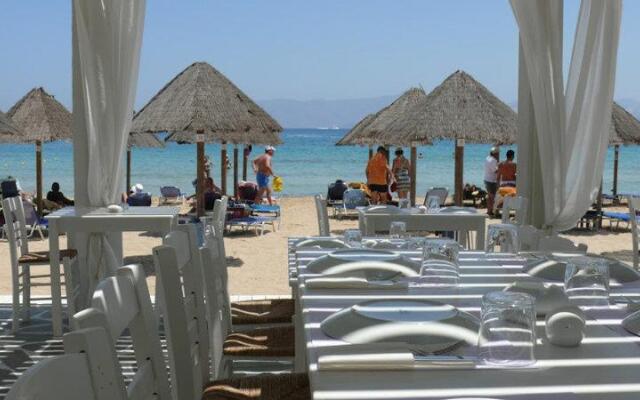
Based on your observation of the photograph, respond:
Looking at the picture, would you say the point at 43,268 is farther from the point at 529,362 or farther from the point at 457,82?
the point at 529,362

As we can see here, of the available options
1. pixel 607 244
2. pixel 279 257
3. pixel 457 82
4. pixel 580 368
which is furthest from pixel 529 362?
pixel 607 244

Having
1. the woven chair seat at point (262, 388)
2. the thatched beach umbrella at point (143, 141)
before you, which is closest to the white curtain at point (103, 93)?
the woven chair seat at point (262, 388)

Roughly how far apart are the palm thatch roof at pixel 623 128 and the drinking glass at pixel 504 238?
395 inches

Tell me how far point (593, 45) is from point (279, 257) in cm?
499

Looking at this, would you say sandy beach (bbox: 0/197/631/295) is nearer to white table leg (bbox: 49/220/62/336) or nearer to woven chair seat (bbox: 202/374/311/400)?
white table leg (bbox: 49/220/62/336)

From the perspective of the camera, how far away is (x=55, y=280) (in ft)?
17.1

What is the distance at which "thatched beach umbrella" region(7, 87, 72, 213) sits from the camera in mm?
11836

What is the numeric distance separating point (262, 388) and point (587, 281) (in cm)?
98

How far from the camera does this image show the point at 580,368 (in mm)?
1667

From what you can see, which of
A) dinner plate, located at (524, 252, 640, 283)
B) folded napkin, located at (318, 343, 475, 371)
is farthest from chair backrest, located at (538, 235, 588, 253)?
folded napkin, located at (318, 343, 475, 371)

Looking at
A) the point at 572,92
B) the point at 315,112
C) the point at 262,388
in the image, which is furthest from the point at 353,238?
the point at 315,112

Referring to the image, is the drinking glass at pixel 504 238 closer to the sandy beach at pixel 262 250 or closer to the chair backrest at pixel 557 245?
the chair backrest at pixel 557 245

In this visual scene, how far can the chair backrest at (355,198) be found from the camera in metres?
13.6

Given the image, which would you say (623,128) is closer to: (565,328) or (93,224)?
(93,224)
